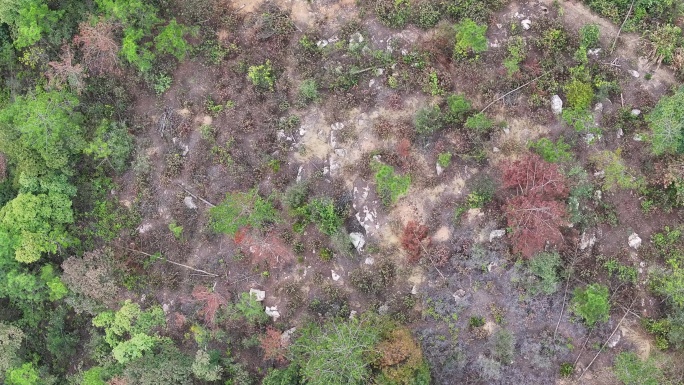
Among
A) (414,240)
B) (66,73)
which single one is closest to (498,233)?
(414,240)

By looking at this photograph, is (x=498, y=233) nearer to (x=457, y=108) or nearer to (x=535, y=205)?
(x=535, y=205)

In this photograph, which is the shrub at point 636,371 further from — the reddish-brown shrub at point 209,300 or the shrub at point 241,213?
the reddish-brown shrub at point 209,300

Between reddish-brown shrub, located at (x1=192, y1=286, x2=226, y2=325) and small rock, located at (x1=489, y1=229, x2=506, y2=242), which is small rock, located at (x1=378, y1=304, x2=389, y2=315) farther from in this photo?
reddish-brown shrub, located at (x1=192, y1=286, x2=226, y2=325)

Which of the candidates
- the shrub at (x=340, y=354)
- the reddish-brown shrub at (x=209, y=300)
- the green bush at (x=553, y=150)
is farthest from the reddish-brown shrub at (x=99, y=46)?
the green bush at (x=553, y=150)

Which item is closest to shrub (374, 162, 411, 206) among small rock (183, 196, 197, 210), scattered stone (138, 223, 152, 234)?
small rock (183, 196, 197, 210)

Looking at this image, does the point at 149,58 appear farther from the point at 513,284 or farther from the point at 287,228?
the point at 513,284

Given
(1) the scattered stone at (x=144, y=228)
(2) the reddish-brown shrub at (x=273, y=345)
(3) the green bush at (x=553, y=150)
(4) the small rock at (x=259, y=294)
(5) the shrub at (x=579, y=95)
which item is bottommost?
(2) the reddish-brown shrub at (x=273, y=345)

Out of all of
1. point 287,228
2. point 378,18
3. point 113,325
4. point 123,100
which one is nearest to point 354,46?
point 378,18
